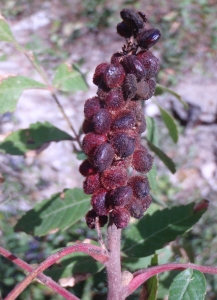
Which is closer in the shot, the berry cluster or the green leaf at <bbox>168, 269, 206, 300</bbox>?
the berry cluster

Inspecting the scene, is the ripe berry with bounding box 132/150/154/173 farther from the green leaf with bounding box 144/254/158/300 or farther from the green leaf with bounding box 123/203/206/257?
the green leaf with bounding box 123/203/206/257

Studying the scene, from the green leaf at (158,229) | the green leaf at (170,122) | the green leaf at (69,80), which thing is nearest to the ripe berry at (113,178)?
the green leaf at (158,229)

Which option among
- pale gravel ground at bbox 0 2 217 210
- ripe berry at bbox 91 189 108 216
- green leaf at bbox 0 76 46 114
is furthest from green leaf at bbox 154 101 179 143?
pale gravel ground at bbox 0 2 217 210

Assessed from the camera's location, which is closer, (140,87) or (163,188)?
(140,87)

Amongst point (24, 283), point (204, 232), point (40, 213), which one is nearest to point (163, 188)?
point (204, 232)

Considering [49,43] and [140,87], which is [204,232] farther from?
[49,43]

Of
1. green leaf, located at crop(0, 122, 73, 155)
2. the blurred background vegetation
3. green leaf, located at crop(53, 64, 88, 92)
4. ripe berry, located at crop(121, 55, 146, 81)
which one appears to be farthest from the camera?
the blurred background vegetation
